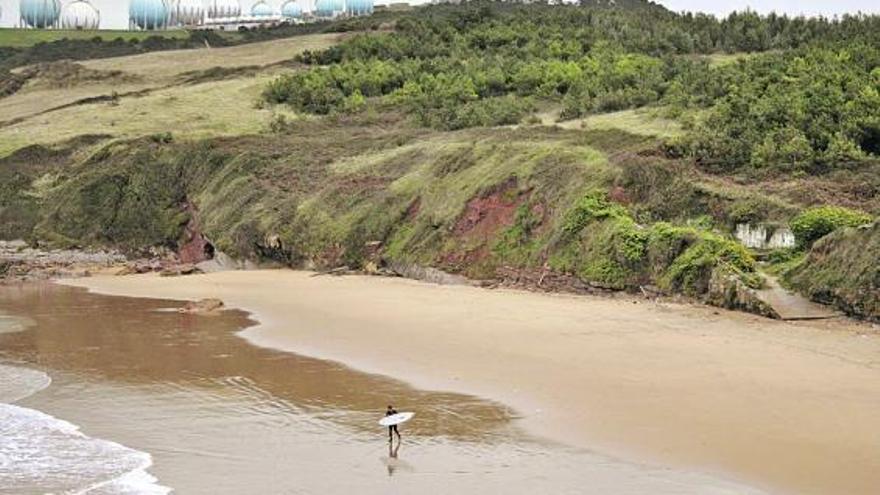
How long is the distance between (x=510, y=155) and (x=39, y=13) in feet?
292

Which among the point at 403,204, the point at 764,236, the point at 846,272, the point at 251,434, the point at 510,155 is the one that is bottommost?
the point at 251,434

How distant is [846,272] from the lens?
66.4ft

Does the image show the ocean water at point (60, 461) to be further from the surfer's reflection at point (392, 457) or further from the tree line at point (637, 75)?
the tree line at point (637, 75)

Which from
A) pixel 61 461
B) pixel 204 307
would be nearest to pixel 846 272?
pixel 61 461

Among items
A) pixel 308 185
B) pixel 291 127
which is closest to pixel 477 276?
pixel 308 185

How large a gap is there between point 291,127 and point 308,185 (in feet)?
42.2

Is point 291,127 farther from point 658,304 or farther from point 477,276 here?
point 658,304

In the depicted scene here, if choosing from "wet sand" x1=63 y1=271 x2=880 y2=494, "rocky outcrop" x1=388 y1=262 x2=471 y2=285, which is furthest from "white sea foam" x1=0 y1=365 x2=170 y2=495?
"rocky outcrop" x1=388 y1=262 x2=471 y2=285

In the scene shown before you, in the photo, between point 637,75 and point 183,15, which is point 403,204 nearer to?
point 637,75

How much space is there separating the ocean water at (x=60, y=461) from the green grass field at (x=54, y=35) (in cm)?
7671

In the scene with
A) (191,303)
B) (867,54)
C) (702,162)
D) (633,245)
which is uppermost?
(867,54)

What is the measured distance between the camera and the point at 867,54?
35.4 metres

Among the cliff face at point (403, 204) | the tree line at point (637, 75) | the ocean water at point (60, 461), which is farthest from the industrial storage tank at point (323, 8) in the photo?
the ocean water at point (60, 461)

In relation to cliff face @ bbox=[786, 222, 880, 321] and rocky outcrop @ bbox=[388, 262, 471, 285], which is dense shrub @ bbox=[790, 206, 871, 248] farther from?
rocky outcrop @ bbox=[388, 262, 471, 285]
